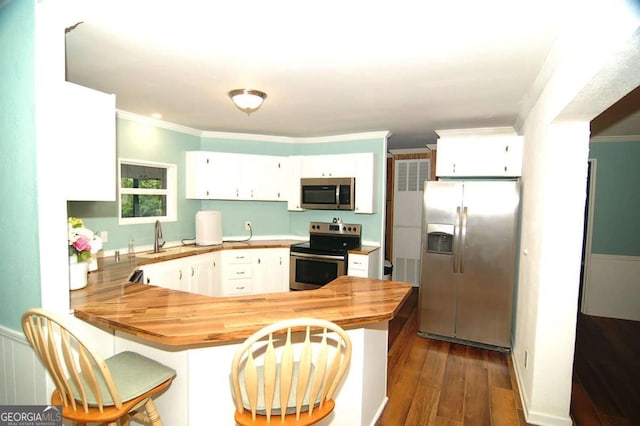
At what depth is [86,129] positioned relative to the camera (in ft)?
6.35

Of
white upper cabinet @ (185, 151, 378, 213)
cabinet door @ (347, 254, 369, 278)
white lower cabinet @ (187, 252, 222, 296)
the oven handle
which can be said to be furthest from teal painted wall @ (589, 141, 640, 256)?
white lower cabinet @ (187, 252, 222, 296)

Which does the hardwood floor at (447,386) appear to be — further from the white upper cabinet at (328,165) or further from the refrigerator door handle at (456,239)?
the white upper cabinet at (328,165)

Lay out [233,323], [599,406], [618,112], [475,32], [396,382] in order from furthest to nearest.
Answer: [618,112] → [396,382] → [599,406] → [475,32] → [233,323]

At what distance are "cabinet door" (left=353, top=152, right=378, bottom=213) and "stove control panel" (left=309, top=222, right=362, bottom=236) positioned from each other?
29cm

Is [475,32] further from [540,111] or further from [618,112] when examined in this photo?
[618,112]

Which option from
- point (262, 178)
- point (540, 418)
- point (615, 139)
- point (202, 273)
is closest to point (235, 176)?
point (262, 178)

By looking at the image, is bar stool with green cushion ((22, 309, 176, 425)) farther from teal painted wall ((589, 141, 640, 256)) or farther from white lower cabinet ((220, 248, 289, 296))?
teal painted wall ((589, 141, 640, 256))

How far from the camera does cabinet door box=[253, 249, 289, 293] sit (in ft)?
14.8

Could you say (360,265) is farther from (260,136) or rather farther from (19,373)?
(19,373)

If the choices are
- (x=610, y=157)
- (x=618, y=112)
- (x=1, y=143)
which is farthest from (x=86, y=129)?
(x=610, y=157)

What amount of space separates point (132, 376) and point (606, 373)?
3.76m

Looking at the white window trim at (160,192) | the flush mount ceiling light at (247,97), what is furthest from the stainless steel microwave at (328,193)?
the flush mount ceiling light at (247,97)

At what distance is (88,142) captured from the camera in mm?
1943

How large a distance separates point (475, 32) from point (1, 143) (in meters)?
2.55
